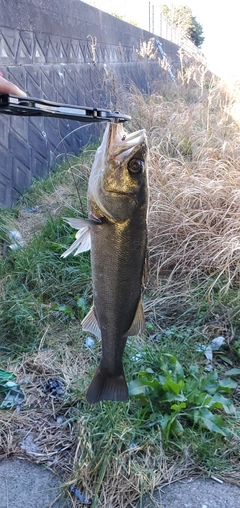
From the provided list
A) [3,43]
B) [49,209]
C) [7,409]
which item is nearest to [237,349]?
[7,409]

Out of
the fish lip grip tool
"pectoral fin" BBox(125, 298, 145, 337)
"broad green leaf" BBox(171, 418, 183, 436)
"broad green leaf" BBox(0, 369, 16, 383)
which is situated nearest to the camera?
the fish lip grip tool

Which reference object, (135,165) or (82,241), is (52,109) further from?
(82,241)

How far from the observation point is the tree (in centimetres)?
2673

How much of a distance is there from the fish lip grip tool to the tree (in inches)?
859

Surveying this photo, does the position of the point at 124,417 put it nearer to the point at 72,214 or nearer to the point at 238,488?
the point at 238,488

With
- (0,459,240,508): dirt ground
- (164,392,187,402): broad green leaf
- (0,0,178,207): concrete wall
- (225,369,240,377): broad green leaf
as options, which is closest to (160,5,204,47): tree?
(0,0,178,207): concrete wall

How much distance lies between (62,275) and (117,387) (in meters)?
2.50

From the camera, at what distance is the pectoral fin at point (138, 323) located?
6.91ft

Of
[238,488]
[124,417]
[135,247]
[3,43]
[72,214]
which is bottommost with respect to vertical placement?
[238,488]

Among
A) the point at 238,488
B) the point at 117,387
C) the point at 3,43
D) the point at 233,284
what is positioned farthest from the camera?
the point at 3,43

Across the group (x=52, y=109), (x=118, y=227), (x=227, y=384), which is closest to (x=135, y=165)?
(x=118, y=227)

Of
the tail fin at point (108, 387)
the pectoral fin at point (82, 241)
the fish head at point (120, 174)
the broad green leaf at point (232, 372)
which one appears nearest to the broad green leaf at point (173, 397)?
the broad green leaf at point (232, 372)

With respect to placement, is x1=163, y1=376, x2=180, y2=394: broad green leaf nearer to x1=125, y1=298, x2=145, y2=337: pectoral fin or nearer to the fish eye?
x1=125, y1=298, x2=145, y2=337: pectoral fin

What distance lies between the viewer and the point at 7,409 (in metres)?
3.33
